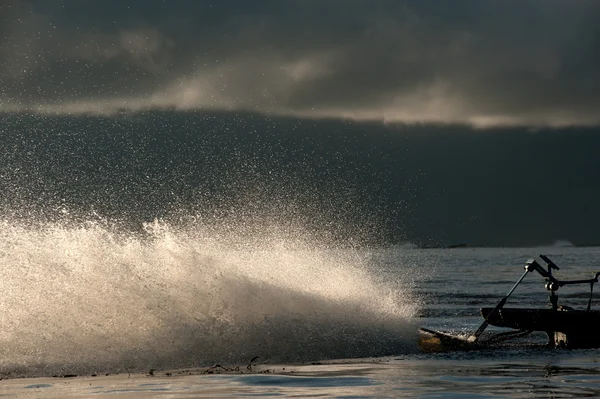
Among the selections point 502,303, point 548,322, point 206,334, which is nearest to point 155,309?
point 206,334

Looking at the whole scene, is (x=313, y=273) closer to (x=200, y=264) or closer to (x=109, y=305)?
(x=200, y=264)

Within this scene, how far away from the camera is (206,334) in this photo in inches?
823

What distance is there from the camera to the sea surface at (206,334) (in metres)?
16.4

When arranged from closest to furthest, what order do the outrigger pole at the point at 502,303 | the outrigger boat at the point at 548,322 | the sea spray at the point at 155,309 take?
the sea spray at the point at 155,309, the outrigger pole at the point at 502,303, the outrigger boat at the point at 548,322

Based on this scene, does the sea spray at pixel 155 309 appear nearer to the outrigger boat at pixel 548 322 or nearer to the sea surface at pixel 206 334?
the sea surface at pixel 206 334

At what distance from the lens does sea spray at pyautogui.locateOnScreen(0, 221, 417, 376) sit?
19.8 metres

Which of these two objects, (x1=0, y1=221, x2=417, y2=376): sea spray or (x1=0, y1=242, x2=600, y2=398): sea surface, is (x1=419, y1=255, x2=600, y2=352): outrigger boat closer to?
(x1=0, y1=242, x2=600, y2=398): sea surface

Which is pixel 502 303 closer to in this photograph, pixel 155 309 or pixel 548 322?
pixel 548 322

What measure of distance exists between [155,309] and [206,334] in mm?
1284

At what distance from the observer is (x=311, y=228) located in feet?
615

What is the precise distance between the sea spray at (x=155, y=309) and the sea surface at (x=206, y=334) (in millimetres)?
36

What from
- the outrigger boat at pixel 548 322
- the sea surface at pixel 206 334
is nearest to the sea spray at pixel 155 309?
the sea surface at pixel 206 334

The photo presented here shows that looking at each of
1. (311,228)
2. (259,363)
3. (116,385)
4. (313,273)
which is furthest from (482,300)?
(311,228)

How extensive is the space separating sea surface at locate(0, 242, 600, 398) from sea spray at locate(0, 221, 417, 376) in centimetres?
4
